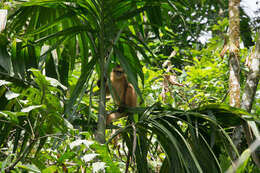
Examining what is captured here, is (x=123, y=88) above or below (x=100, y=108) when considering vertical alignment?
above

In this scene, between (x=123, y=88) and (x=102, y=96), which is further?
(x=123, y=88)

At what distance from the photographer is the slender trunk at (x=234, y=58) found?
198 cm

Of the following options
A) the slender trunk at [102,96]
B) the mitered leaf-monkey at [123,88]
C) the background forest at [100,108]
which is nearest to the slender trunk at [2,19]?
the background forest at [100,108]

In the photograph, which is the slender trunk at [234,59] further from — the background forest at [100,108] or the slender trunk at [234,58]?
the background forest at [100,108]

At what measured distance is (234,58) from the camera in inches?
81.5

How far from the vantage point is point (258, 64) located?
168 cm

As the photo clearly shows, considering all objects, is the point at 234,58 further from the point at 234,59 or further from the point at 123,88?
the point at 123,88

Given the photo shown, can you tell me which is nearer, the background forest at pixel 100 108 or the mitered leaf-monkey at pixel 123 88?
the background forest at pixel 100 108

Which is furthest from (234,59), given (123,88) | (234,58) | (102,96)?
(102,96)

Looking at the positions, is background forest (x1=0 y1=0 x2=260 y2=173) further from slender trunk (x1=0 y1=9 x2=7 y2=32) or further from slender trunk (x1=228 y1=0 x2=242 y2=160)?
slender trunk (x1=228 y1=0 x2=242 y2=160)

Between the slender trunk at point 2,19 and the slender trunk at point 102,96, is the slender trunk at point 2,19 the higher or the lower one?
the higher one

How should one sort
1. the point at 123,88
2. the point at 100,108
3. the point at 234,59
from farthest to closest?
the point at 123,88
the point at 234,59
the point at 100,108

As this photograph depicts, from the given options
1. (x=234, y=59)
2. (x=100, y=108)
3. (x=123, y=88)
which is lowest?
(x=100, y=108)

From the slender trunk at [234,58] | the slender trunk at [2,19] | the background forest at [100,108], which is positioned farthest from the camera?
the slender trunk at [234,58]
